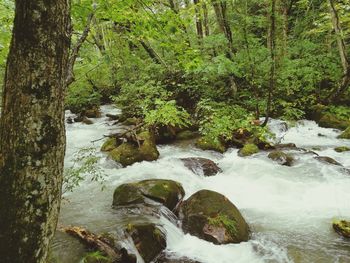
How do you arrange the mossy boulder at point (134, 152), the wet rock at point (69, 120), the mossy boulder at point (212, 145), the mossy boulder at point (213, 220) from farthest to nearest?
1. the wet rock at point (69, 120)
2. the mossy boulder at point (212, 145)
3. the mossy boulder at point (134, 152)
4. the mossy boulder at point (213, 220)

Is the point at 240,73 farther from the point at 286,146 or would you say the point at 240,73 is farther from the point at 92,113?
the point at 92,113

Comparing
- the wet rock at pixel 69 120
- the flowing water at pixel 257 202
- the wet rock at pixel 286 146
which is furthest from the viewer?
the wet rock at pixel 69 120

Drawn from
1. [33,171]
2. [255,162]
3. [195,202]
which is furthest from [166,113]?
[33,171]

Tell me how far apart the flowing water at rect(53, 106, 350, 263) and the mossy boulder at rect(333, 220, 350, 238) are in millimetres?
103

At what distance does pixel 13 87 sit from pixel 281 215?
19.3ft

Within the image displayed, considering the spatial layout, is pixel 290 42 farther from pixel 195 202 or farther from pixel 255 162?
pixel 195 202

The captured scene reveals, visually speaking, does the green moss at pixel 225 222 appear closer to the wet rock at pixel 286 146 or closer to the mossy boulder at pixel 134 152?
the mossy boulder at pixel 134 152

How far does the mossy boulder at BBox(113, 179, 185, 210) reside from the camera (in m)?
6.49

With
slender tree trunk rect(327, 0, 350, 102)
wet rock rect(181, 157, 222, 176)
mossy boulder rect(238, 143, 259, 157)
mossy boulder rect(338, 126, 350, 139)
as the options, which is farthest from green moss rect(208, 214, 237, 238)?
slender tree trunk rect(327, 0, 350, 102)

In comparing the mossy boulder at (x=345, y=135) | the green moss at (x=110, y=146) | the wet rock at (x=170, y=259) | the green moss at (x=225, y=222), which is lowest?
the mossy boulder at (x=345, y=135)

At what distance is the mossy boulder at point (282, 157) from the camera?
9.04m

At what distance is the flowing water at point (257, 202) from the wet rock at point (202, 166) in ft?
0.54

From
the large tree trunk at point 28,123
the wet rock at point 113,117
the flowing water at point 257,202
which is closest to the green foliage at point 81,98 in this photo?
the wet rock at point 113,117

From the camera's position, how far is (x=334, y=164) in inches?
344
